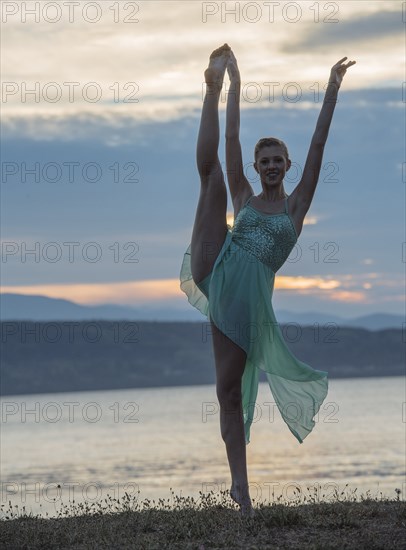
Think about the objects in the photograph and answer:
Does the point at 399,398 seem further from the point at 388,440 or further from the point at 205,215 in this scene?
the point at 205,215

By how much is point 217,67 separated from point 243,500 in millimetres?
3262

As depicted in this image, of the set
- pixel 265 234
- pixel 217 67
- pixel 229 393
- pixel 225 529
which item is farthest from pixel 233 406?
pixel 217 67

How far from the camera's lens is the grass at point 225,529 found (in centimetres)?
674

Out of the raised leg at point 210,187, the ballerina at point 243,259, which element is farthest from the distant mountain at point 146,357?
the raised leg at point 210,187

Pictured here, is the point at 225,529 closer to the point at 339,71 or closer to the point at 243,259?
the point at 243,259

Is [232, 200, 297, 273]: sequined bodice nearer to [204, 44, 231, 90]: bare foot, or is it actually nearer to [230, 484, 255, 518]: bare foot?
[204, 44, 231, 90]: bare foot

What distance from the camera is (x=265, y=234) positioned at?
24.5 feet

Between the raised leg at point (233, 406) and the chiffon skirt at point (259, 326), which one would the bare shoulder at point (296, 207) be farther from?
the raised leg at point (233, 406)

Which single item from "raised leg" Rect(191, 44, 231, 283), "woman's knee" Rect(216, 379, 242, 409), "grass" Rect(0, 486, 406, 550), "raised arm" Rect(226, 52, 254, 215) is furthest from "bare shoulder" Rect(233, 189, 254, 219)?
"grass" Rect(0, 486, 406, 550)

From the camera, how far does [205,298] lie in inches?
318

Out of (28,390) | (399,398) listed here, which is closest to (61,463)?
(399,398)

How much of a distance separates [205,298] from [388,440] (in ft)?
167

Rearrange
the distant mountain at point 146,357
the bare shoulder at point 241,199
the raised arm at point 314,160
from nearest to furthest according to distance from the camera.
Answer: the raised arm at point 314,160 → the bare shoulder at point 241,199 → the distant mountain at point 146,357

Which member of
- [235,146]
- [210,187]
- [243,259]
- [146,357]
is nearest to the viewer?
[210,187]
